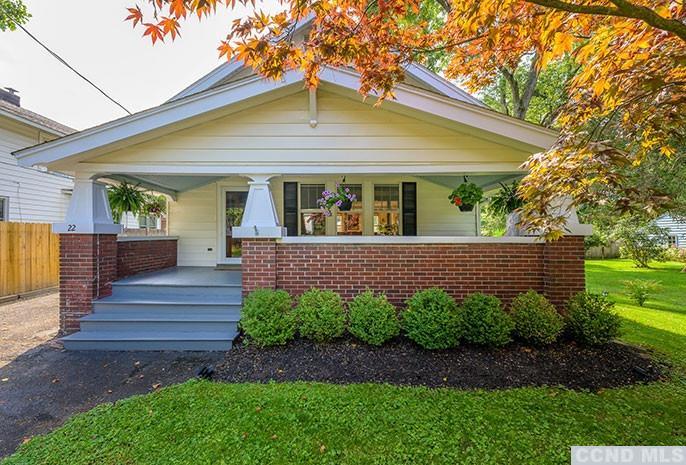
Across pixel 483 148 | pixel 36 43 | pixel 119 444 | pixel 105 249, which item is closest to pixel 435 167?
pixel 483 148

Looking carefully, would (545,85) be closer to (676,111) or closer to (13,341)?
(676,111)

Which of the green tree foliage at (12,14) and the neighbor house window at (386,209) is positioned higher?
the green tree foliage at (12,14)

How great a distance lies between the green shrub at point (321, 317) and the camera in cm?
460

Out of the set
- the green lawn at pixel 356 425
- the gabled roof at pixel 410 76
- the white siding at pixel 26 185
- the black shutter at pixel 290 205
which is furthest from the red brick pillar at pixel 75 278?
the white siding at pixel 26 185

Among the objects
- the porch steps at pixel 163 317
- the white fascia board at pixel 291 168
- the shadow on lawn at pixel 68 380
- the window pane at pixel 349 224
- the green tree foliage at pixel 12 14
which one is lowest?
the shadow on lawn at pixel 68 380

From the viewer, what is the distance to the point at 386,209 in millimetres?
7617

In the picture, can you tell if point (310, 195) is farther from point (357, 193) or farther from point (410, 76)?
point (410, 76)

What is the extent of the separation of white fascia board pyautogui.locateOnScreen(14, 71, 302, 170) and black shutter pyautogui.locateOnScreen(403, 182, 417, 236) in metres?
3.91

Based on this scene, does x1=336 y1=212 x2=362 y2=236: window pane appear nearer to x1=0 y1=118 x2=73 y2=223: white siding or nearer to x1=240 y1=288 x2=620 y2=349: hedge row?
x1=240 y1=288 x2=620 y2=349: hedge row

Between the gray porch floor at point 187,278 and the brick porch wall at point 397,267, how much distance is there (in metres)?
1.04

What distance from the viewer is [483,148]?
5277 mm

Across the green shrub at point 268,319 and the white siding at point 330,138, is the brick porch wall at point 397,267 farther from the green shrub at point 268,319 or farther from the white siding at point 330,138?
the white siding at point 330,138

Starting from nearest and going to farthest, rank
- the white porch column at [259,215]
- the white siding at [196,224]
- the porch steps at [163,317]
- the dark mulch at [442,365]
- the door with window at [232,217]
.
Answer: the dark mulch at [442,365], the porch steps at [163,317], the white porch column at [259,215], the door with window at [232,217], the white siding at [196,224]

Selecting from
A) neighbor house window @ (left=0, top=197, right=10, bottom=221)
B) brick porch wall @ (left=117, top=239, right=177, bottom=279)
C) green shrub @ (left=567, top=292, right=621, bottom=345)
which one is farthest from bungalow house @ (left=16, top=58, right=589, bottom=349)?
neighbor house window @ (left=0, top=197, right=10, bottom=221)
